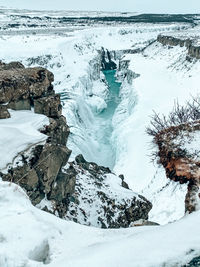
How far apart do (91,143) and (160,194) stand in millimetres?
16184

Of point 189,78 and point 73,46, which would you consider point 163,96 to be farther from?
point 73,46

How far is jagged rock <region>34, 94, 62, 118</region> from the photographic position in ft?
43.9

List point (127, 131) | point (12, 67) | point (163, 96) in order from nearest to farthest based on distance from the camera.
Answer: point (12, 67)
point (127, 131)
point (163, 96)

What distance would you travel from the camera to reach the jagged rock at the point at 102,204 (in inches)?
523

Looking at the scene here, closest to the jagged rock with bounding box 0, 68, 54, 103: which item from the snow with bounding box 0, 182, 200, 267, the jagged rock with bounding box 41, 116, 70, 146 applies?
the jagged rock with bounding box 41, 116, 70, 146

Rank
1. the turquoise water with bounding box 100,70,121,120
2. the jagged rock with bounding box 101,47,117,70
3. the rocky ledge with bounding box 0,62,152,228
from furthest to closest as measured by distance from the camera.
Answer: the jagged rock with bounding box 101,47,117,70, the turquoise water with bounding box 100,70,121,120, the rocky ledge with bounding box 0,62,152,228

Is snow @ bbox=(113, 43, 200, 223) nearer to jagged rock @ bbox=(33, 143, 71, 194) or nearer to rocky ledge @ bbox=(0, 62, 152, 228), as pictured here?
rocky ledge @ bbox=(0, 62, 152, 228)

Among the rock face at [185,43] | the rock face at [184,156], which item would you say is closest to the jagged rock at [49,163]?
the rock face at [184,156]

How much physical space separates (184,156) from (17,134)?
5.86 metres

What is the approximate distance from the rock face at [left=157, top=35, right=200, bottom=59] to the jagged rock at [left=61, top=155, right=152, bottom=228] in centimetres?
4273

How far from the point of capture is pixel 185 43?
2717 inches

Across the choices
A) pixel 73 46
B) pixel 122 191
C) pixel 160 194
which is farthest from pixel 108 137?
pixel 73 46

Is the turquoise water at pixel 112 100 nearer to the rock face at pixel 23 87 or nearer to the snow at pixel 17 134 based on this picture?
the rock face at pixel 23 87

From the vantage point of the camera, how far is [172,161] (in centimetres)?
701
